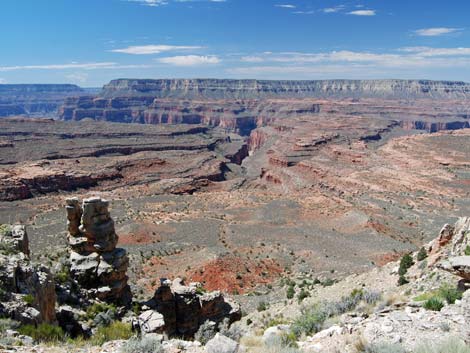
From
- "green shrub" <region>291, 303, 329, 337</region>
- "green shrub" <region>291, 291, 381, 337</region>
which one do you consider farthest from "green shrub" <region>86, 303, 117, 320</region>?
"green shrub" <region>291, 303, 329, 337</region>

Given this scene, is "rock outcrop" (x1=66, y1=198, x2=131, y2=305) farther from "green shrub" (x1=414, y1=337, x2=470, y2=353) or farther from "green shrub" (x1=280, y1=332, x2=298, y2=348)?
"green shrub" (x1=414, y1=337, x2=470, y2=353)

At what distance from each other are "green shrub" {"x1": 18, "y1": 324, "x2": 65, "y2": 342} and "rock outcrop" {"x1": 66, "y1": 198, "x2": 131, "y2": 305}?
237 inches

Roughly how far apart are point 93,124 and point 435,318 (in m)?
151

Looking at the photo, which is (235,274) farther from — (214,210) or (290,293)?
(214,210)

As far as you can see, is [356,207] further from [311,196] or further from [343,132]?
[343,132]

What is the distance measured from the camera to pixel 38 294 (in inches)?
517

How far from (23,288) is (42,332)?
2.22 meters

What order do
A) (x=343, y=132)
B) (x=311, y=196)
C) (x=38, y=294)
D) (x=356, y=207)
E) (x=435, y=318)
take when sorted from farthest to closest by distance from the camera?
(x=343, y=132) → (x=311, y=196) → (x=356, y=207) → (x=38, y=294) → (x=435, y=318)

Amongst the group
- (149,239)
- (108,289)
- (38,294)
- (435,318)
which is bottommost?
(149,239)

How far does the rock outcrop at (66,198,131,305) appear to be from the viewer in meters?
18.1

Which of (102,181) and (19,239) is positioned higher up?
(19,239)

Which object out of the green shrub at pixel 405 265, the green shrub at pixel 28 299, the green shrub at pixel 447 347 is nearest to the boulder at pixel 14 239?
the green shrub at pixel 28 299

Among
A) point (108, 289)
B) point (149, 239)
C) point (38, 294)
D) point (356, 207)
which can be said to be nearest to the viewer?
point (38, 294)

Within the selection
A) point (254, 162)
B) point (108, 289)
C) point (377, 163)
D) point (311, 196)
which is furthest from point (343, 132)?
point (108, 289)
